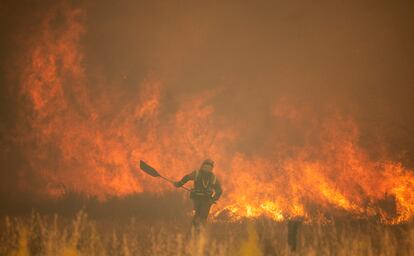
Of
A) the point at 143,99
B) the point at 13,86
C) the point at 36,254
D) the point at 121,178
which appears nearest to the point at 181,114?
the point at 143,99

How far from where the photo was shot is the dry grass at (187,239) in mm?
7426

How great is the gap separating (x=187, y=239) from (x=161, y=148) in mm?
8482

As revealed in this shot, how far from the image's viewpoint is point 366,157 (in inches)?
600

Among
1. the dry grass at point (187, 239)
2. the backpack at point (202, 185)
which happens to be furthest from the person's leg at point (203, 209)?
the dry grass at point (187, 239)

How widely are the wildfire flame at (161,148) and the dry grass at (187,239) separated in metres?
2.36

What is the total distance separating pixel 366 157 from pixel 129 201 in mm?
9782

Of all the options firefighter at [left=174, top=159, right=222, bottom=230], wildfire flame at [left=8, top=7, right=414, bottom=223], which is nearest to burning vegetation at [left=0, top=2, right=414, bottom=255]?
wildfire flame at [left=8, top=7, right=414, bottom=223]

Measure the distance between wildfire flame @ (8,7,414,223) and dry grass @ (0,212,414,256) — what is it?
7.76ft

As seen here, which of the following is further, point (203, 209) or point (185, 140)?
point (185, 140)

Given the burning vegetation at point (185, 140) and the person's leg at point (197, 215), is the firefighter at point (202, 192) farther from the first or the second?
the burning vegetation at point (185, 140)

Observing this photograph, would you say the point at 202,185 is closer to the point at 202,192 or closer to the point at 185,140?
the point at 202,192

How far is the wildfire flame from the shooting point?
15141 mm

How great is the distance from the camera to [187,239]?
1002cm

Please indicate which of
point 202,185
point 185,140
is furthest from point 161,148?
point 202,185
